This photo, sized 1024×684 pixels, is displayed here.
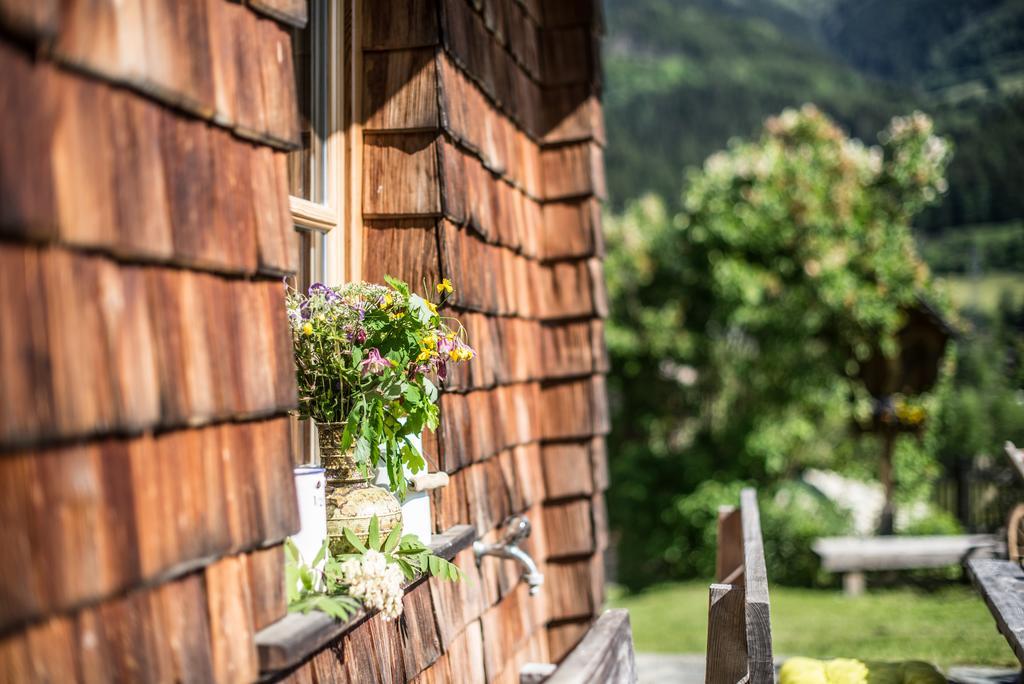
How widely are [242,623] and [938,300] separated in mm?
9033

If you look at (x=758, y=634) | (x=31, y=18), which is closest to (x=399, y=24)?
(x=31, y=18)

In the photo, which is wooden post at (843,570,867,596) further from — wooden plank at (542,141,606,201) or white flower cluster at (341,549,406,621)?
white flower cluster at (341,549,406,621)

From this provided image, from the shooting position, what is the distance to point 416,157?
2521 millimetres

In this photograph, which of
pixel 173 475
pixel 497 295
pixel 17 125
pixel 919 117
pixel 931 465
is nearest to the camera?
pixel 17 125

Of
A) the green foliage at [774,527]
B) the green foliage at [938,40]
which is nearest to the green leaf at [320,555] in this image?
the green foliage at [774,527]

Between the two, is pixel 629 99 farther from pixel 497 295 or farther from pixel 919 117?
pixel 497 295

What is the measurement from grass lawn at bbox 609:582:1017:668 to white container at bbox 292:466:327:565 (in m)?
3.88

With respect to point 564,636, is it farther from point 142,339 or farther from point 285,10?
point 142,339

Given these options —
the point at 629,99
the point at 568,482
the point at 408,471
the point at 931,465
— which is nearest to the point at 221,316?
the point at 408,471

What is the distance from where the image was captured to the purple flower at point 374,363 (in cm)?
192

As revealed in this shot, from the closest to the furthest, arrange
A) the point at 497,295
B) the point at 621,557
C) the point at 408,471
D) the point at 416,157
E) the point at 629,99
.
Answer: the point at 408,471, the point at 416,157, the point at 497,295, the point at 621,557, the point at 629,99

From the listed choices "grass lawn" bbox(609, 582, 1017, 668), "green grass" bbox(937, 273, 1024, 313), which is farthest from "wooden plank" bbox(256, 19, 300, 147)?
"green grass" bbox(937, 273, 1024, 313)

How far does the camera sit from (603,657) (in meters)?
2.05

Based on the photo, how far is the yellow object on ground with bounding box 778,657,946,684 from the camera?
3.22 metres
